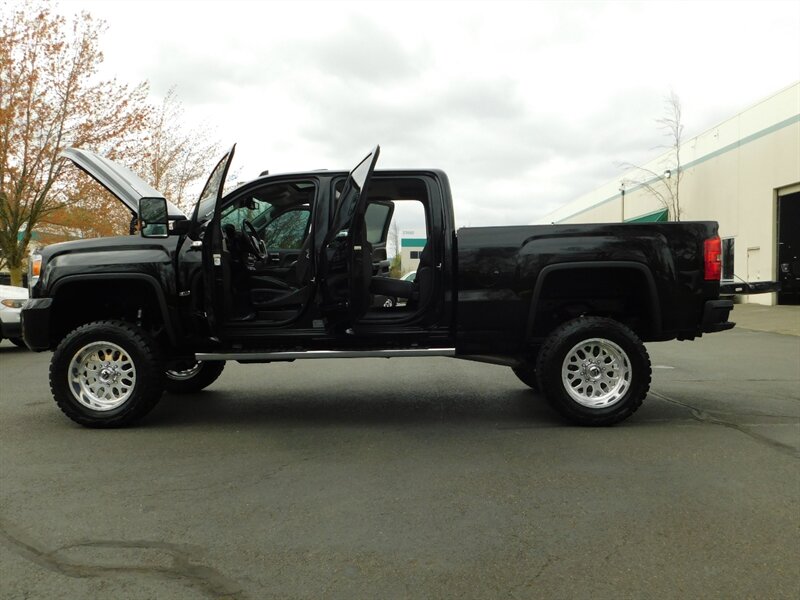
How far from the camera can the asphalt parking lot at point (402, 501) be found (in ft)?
9.49

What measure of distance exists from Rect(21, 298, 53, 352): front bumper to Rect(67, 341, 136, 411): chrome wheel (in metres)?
0.37

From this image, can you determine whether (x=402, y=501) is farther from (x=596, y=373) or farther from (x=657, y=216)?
(x=657, y=216)

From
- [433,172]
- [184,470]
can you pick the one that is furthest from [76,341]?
[433,172]

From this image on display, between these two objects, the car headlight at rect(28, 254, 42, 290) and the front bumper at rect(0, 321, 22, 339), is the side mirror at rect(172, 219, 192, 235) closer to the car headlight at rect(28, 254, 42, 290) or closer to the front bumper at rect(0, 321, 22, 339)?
the car headlight at rect(28, 254, 42, 290)

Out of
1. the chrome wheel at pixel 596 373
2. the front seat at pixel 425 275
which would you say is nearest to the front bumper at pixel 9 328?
the front seat at pixel 425 275

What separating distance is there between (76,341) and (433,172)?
11.0 feet

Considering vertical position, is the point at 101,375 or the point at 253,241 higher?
the point at 253,241

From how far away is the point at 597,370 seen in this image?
5.65 meters

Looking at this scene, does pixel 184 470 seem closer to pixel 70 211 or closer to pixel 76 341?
pixel 76 341

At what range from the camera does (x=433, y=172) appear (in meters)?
5.98

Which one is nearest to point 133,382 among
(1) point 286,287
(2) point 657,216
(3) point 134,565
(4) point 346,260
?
(1) point 286,287

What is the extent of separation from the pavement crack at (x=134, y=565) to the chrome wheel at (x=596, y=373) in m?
3.45

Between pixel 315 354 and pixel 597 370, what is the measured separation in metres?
2.37

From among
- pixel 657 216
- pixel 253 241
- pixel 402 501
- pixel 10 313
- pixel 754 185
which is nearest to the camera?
pixel 402 501
